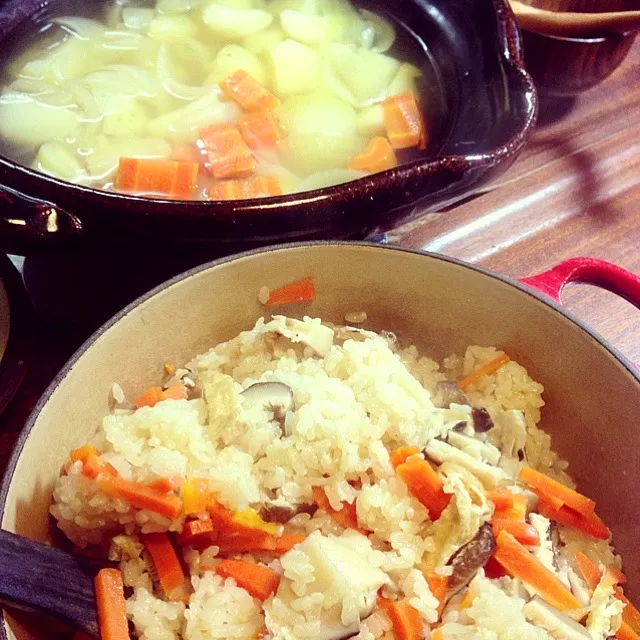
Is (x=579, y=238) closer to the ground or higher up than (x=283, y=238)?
closer to the ground

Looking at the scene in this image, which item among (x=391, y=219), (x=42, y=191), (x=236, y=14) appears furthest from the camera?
(x=236, y=14)

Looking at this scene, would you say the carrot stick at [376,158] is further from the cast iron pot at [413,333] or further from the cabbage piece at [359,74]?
the cast iron pot at [413,333]

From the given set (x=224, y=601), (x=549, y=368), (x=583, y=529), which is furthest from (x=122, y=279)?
(x=583, y=529)

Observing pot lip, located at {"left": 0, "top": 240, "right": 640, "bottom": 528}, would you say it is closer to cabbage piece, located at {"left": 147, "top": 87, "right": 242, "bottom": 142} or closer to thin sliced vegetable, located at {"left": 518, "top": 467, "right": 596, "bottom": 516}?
thin sliced vegetable, located at {"left": 518, "top": 467, "right": 596, "bottom": 516}

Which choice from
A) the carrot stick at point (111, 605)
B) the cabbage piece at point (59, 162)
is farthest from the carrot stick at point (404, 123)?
the carrot stick at point (111, 605)

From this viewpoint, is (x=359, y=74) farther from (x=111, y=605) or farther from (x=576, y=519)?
(x=111, y=605)

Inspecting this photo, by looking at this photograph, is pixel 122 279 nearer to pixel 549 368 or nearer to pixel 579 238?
pixel 549 368

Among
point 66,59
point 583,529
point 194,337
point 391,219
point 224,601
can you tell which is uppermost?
point 66,59
